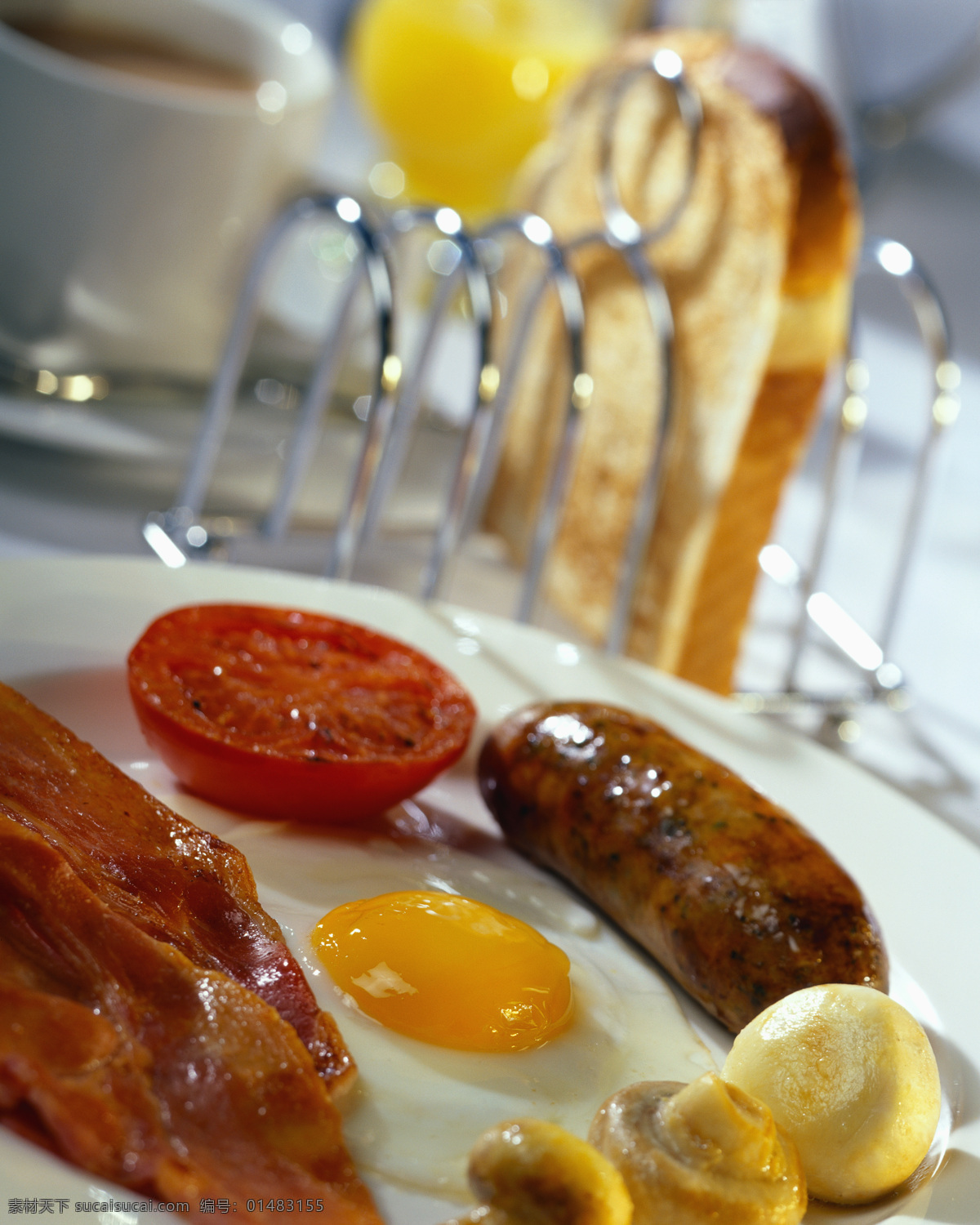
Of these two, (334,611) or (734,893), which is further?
(334,611)

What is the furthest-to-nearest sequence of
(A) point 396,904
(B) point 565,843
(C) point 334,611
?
(C) point 334,611 → (B) point 565,843 → (A) point 396,904

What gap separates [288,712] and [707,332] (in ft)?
2.69

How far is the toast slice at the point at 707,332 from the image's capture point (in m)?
1.37

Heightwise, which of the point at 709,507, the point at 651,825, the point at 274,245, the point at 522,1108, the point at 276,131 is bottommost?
the point at 522,1108

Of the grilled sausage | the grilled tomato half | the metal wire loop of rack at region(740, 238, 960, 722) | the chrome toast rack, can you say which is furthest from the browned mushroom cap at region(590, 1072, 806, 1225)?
the metal wire loop of rack at region(740, 238, 960, 722)

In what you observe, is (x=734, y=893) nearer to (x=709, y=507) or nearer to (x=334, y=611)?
(x=334, y=611)

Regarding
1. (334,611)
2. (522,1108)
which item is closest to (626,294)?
(334,611)

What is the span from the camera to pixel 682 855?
796 millimetres

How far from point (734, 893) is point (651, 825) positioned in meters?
0.08

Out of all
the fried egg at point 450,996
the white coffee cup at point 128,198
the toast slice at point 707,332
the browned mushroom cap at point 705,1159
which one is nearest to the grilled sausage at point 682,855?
the fried egg at point 450,996

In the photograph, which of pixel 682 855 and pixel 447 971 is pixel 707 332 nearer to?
pixel 682 855

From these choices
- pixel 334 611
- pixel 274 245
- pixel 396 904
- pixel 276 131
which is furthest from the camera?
pixel 276 131

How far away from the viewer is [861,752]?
147 cm

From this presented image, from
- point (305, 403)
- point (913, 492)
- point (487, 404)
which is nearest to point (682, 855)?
point (487, 404)
